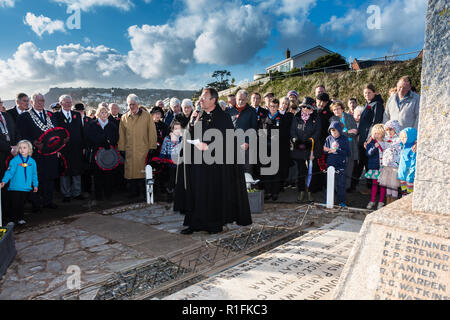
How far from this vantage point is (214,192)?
475cm

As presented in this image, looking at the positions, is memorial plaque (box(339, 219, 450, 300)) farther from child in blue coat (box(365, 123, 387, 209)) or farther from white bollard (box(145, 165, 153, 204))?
white bollard (box(145, 165, 153, 204))

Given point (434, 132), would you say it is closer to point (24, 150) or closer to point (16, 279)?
point (16, 279)

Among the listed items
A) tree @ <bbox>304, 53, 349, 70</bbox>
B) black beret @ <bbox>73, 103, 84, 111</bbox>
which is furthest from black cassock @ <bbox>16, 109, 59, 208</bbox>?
tree @ <bbox>304, 53, 349, 70</bbox>

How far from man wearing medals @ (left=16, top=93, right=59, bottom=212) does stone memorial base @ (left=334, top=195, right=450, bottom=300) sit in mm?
6044

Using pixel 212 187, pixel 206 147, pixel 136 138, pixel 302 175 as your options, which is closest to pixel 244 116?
pixel 302 175

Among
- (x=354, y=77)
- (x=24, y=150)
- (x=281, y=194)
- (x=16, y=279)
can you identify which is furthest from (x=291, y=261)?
(x=354, y=77)

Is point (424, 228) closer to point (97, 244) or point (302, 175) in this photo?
point (97, 244)

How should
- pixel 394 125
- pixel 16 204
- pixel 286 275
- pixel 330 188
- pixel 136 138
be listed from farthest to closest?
1. pixel 136 138
2. pixel 330 188
3. pixel 394 125
4. pixel 16 204
5. pixel 286 275

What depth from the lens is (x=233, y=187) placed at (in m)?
4.87

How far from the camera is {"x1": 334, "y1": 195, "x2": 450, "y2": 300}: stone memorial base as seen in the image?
6.79ft

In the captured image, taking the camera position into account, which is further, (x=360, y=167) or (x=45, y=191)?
(x=360, y=167)

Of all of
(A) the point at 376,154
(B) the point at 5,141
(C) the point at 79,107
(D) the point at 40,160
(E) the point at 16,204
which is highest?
(C) the point at 79,107

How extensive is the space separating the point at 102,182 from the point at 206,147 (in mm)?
3703
